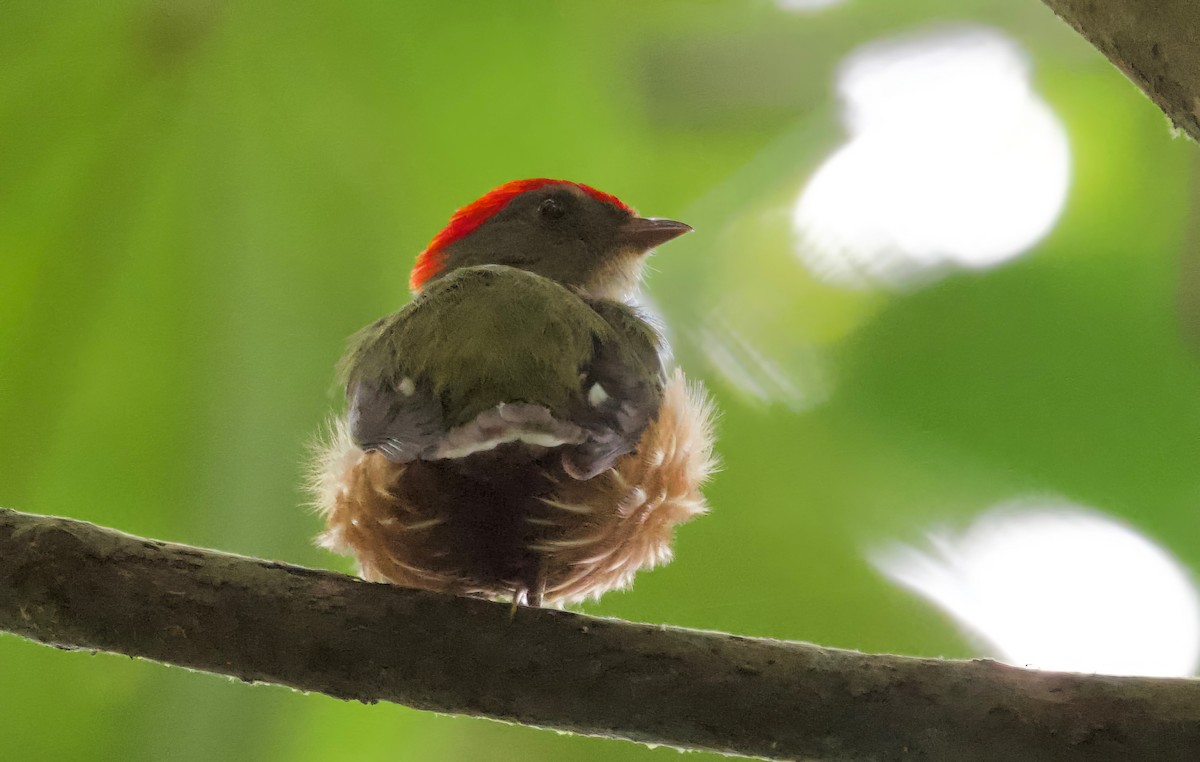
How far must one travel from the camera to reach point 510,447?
5.58 ft

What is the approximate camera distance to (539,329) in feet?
6.12

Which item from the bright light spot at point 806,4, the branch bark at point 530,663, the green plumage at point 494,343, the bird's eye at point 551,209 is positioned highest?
the bright light spot at point 806,4

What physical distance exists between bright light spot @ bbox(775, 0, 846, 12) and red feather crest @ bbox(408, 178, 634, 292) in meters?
0.84

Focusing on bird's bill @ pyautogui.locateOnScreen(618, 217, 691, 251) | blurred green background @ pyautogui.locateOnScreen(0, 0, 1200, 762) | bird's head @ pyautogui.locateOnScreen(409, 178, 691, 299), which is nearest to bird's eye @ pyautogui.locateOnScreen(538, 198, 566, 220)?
bird's head @ pyautogui.locateOnScreen(409, 178, 691, 299)

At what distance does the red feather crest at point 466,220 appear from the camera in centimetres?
291

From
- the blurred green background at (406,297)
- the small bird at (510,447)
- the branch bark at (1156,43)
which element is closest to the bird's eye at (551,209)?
the blurred green background at (406,297)

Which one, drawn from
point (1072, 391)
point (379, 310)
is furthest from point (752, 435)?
point (379, 310)

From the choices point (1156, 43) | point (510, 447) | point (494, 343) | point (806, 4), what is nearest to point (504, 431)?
point (510, 447)

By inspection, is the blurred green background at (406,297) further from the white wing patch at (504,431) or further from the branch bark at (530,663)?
the white wing patch at (504,431)

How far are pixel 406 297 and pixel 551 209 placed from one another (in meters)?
0.49

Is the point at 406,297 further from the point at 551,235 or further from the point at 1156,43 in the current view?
the point at 1156,43

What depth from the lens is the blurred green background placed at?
2.67m

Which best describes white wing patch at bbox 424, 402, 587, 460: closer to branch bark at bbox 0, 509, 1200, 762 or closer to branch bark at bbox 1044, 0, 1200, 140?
branch bark at bbox 0, 509, 1200, 762

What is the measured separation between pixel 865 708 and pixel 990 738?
0.17 metres
